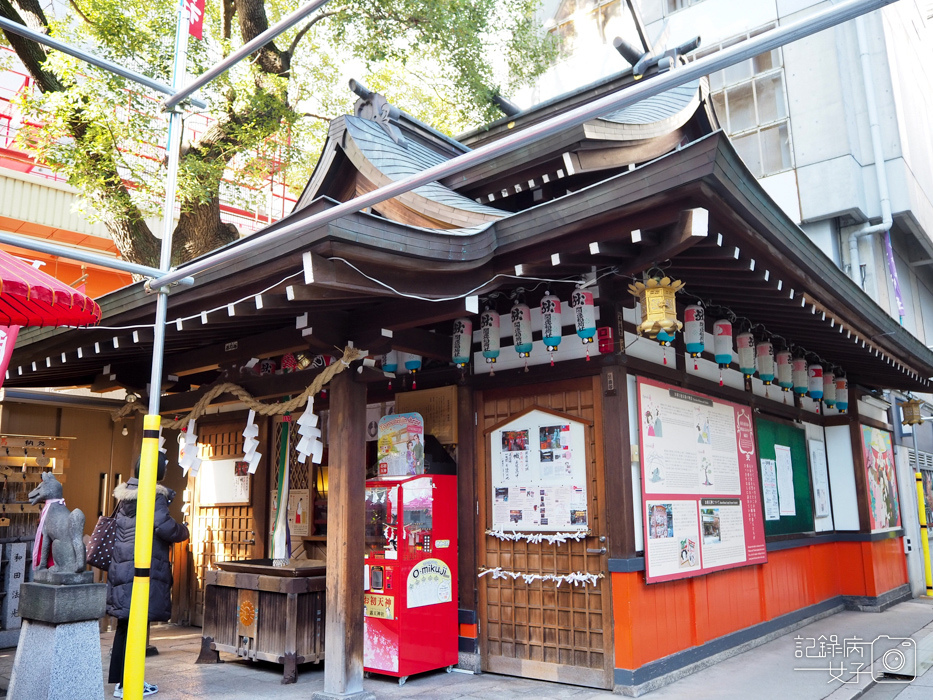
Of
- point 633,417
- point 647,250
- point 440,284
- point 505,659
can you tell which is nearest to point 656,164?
point 647,250

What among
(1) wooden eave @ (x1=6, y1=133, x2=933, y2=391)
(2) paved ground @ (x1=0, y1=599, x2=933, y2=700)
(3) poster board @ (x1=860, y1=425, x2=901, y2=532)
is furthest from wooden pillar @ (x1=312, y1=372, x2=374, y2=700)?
(3) poster board @ (x1=860, y1=425, x2=901, y2=532)

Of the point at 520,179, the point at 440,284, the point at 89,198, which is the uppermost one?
the point at 89,198

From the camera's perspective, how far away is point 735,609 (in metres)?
7.81

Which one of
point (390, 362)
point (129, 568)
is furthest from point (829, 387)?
point (129, 568)

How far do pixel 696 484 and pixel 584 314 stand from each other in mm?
2500

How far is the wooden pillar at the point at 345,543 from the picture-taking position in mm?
5887

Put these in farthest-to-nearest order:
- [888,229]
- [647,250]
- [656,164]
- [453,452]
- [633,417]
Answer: [888,229] < [453,452] < [633,417] < [647,250] < [656,164]

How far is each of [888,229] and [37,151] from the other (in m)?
14.6

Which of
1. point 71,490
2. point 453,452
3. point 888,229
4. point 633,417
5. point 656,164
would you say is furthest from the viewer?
point 888,229

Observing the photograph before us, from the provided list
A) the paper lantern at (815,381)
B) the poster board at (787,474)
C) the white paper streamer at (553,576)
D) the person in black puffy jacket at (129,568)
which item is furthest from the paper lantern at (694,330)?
the person in black puffy jacket at (129,568)

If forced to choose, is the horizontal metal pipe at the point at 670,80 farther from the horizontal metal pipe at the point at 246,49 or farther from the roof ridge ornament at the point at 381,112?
the roof ridge ornament at the point at 381,112

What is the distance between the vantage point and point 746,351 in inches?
313

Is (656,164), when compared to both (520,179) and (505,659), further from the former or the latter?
(505,659)

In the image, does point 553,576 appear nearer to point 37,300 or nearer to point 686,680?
point 686,680
